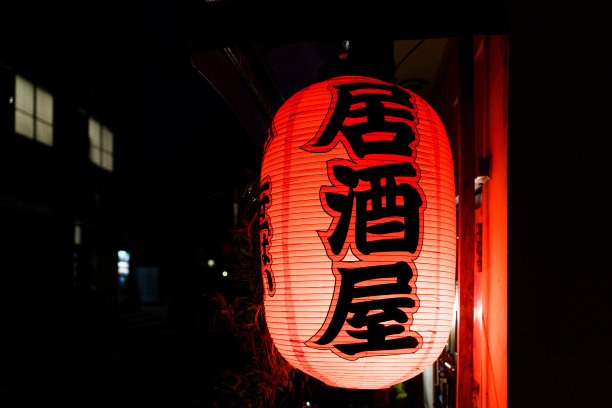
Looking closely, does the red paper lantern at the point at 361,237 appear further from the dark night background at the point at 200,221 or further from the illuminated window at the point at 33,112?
the illuminated window at the point at 33,112

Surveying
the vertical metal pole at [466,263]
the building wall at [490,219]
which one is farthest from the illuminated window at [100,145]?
the vertical metal pole at [466,263]

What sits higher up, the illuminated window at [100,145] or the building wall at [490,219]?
the illuminated window at [100,145]

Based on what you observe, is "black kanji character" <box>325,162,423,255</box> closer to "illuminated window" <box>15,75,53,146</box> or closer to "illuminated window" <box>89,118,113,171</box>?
"illuminated window" <box>15,75,53,146</box>

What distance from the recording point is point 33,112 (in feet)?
68.8

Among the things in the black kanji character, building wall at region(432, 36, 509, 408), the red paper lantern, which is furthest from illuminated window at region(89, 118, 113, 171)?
the black kanji character

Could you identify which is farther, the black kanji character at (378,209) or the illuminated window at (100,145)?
the illuminated window at (100,145)

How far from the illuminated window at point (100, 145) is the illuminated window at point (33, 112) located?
3.04 metres

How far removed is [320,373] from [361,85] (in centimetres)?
181

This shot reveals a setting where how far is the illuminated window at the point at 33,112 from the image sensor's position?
65.6 feet

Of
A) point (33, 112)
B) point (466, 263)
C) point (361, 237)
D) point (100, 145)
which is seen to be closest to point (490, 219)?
point (466, 263)

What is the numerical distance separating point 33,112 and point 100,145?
5.39m

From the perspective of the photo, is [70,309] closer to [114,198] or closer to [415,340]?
[114,198]
